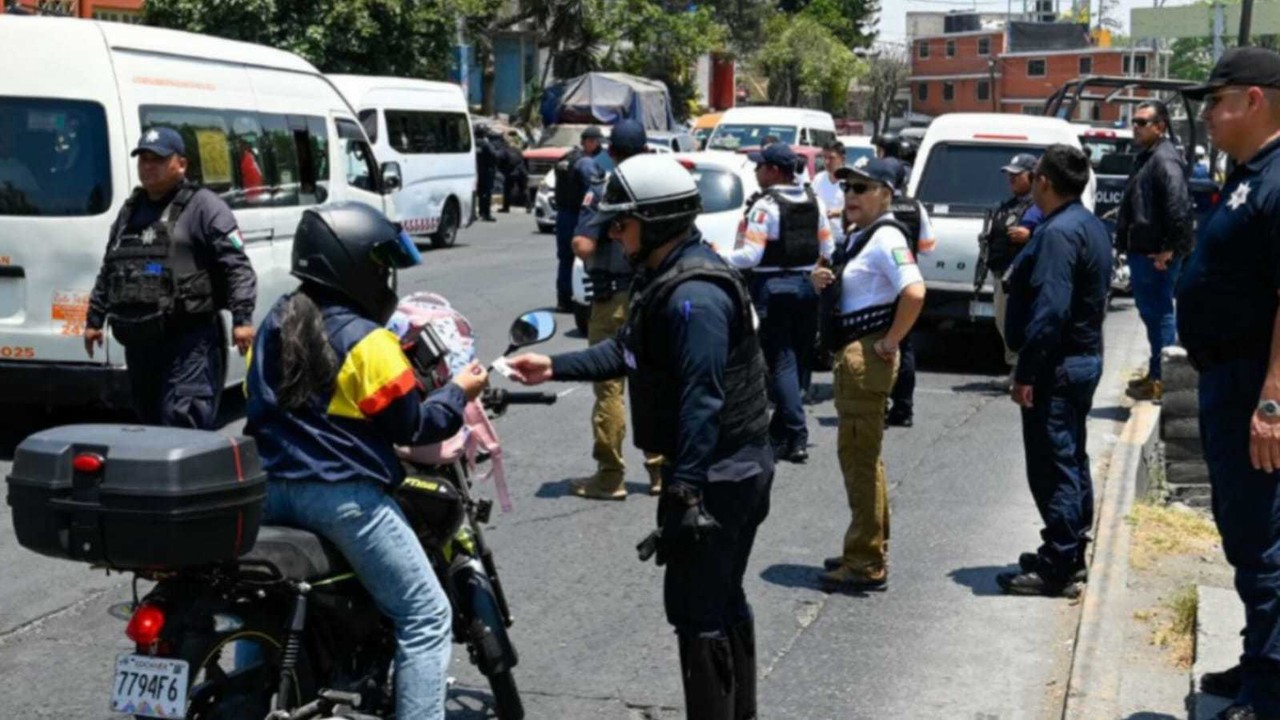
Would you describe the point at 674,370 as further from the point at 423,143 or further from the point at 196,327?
the point at 423,143

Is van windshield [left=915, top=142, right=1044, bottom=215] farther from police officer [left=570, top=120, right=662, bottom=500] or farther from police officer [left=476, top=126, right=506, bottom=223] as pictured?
police officer [left=476, top=126, right=506, bottom=223]

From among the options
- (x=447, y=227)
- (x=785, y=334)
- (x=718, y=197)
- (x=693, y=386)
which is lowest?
(x=447, y=227)

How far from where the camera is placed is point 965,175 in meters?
15.7

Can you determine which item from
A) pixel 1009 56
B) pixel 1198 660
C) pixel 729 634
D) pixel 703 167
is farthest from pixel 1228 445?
pixel 1009 56

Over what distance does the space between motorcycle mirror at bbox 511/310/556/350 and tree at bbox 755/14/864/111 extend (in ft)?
221

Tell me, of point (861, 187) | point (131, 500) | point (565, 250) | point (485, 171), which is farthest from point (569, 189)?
point (485, 171)

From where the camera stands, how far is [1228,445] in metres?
5.32

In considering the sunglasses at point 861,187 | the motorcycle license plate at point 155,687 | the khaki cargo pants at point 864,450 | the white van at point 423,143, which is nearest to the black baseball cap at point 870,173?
the sunglasses at point 861,187

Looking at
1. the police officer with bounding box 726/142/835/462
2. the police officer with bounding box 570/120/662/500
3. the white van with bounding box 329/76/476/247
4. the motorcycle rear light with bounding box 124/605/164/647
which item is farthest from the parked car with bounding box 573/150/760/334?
the motorcycle rear light with bounding box 124/605/164/647

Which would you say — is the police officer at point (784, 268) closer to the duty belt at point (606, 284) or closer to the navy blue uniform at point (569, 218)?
the duty belt at point (606, 284)

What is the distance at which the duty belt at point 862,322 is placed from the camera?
25.8 feet

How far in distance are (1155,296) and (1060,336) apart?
17.1 feet

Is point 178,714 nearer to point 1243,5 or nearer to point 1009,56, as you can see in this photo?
point 1243,5

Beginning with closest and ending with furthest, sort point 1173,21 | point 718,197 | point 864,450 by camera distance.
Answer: point 864,450 → point 718,197 → point 1173,21
